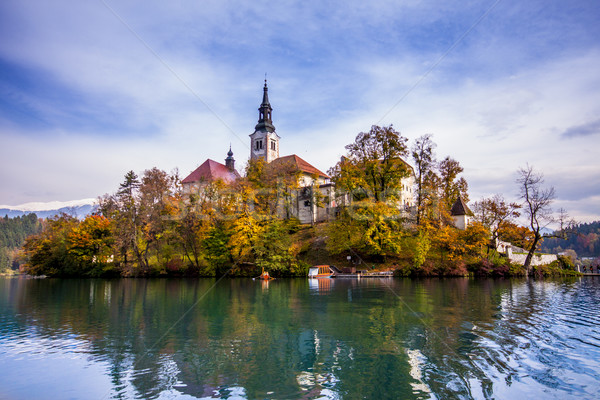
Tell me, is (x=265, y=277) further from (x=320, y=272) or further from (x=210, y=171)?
(x=210, y=171)

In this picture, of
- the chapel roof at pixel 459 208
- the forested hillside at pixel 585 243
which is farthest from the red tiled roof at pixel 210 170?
the forested hillside at pixel 585 243

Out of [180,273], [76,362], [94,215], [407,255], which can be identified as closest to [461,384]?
[76,362]

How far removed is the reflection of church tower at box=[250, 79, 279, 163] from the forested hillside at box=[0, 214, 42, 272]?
67.4m

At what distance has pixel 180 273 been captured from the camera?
167 ft

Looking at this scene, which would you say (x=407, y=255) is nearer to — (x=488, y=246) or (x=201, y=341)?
(x=488, y=246)

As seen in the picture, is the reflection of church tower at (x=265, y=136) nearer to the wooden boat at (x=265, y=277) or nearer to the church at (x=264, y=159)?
the church at (x=264, y=159)

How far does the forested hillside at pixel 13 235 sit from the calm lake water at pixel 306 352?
111672 millimetres

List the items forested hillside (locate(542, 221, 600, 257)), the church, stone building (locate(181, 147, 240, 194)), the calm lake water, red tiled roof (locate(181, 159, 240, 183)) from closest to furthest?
the calm lake water < the church < stone building (locate(181, 147, 240, 194)) < red tiled roof (locate(181, 159, 240, 183)) < forested hillside (locate(542, 221, 600, 257))

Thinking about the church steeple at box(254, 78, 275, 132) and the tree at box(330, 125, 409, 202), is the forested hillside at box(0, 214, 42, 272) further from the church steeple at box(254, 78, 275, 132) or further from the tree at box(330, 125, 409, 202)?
the tree at box(330, 125, 409, 202)

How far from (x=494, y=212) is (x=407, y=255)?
14.3 meters

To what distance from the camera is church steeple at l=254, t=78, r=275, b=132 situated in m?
92.1

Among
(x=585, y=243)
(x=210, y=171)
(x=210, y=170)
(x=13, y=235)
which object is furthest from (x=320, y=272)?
(x=13, y=235)

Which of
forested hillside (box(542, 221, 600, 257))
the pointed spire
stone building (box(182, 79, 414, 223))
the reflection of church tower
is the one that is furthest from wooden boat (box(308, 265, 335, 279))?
forested hillside (box(542, 221, 600, 257))

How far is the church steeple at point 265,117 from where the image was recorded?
92119mm
